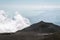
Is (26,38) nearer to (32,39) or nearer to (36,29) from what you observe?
(32,39)

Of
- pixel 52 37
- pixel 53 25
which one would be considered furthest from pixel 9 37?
pixel 53 25

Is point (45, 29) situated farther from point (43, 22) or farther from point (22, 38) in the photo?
point (22, 38)

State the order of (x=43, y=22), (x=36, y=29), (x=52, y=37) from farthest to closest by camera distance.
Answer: (x=43, y=22)
(x=36, y=29)
(x=52, y=37)

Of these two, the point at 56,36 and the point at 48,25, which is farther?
the point at 48,25

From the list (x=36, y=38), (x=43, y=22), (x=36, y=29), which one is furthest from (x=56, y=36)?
(x=43, y=22)

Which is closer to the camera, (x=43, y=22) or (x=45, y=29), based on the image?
(x=45, y=29)

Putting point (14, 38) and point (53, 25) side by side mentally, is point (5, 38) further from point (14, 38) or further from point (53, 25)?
point (53, 25)

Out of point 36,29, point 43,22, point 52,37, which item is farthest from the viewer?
point 43,22
